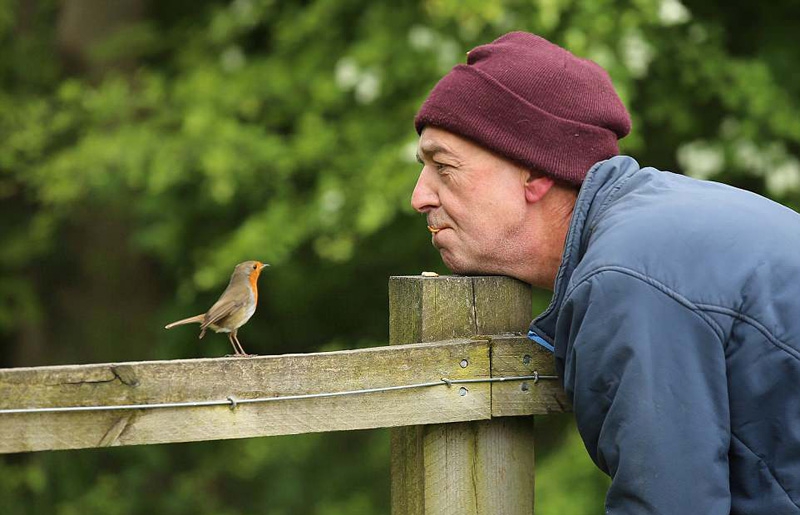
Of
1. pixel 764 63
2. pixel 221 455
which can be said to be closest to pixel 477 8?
pixel 764 63

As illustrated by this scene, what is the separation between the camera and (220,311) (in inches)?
124

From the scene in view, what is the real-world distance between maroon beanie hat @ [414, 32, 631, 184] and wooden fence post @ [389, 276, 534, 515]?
308mm

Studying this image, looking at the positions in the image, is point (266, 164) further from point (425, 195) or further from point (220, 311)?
point (425, 195)

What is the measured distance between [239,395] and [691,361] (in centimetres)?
88

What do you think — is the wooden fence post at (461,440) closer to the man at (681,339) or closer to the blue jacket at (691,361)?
the man at (681,339)

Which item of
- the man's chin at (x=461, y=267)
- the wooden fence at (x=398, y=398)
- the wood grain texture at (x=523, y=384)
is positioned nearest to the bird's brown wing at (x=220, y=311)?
the wooden fence at (x=398, y=398)

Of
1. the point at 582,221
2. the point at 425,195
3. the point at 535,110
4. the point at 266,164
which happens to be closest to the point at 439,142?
the point at 425,195

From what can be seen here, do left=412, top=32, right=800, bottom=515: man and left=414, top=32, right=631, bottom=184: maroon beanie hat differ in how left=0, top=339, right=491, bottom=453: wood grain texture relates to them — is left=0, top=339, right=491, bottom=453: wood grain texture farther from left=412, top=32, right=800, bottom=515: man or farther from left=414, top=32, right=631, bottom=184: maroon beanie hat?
left=414, top=32, right=631, bottom=184: maroon beanie hat

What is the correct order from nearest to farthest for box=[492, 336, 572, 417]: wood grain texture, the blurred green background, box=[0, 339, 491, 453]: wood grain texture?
1. box=[0, 339, 491, 453]: wood grain texture
2. box=[492, 336, 572, 417]: wood grain texture
3. the blurred green background

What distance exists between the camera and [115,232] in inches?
336

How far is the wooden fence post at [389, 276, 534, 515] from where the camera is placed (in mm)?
2418

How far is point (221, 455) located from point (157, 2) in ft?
12.1

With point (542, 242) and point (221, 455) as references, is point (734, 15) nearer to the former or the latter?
point (542, 242)

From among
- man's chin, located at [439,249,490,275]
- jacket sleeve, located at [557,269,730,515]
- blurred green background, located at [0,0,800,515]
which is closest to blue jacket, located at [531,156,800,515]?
jacket sleeve, located at [557,269,730,515]
